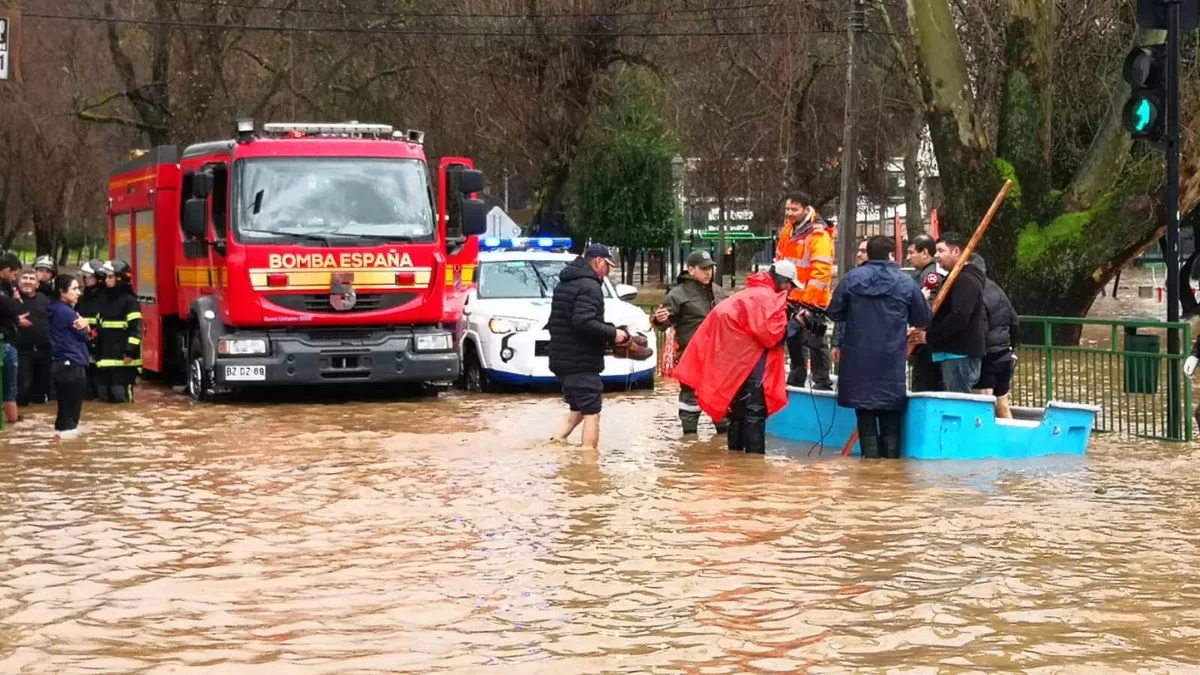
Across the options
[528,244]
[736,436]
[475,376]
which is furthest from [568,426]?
[528,244]

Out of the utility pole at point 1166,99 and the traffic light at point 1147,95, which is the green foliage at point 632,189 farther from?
the traffic light at point 1147,95

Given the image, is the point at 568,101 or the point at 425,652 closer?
the point at 425,652

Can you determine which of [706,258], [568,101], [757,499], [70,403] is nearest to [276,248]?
[70,403]

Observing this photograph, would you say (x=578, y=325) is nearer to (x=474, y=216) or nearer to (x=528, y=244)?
(x=474, y=216)

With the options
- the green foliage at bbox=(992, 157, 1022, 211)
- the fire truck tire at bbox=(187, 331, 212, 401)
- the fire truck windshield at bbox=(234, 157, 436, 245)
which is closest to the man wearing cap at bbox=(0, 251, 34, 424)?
the fire truck tire at bbox=(187, 331, 212, 401)

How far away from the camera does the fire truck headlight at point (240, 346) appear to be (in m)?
19.4

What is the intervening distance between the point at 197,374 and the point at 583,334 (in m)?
7.50

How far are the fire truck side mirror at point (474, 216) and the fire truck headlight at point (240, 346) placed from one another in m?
2.45

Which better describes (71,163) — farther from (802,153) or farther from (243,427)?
(243,427)

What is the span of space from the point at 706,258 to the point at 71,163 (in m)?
42.1

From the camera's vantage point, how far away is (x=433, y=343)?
→ 20109 mm

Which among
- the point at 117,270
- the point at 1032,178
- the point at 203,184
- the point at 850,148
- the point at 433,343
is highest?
the point at 850,148

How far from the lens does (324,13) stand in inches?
1769

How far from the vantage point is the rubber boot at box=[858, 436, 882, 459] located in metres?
14.1
